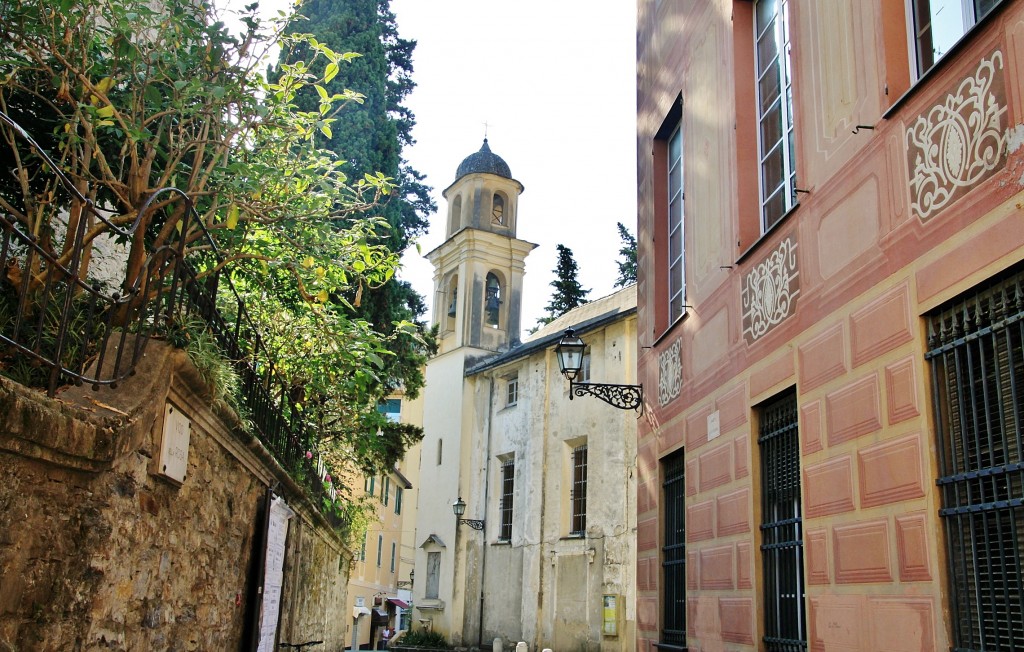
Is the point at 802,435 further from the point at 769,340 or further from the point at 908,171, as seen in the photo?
the point at 908,171

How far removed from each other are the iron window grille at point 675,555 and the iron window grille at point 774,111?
2.90m

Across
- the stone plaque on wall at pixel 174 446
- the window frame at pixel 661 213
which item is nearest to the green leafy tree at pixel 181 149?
the stone plaque on wall at pixel 174 446

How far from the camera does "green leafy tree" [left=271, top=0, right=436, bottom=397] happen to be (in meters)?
18.3

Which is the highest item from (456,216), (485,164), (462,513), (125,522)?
(485,164)

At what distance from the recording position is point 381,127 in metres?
19.3

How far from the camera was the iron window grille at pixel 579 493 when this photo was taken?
91.6 ft

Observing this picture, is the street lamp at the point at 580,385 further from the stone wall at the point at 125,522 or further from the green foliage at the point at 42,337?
the green foliage at the point at 42,337

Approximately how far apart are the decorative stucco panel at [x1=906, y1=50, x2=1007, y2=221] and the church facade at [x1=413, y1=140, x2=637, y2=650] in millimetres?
20869

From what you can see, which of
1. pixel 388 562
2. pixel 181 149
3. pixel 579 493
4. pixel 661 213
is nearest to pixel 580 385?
pixel 661 213

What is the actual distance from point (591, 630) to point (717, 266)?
62.4 feet

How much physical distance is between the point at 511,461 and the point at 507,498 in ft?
3.87

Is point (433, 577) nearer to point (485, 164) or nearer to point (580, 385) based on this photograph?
point (485, 164)

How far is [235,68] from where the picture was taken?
7871 mm

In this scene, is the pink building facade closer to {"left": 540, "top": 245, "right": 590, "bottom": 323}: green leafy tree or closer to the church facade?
the church facade
